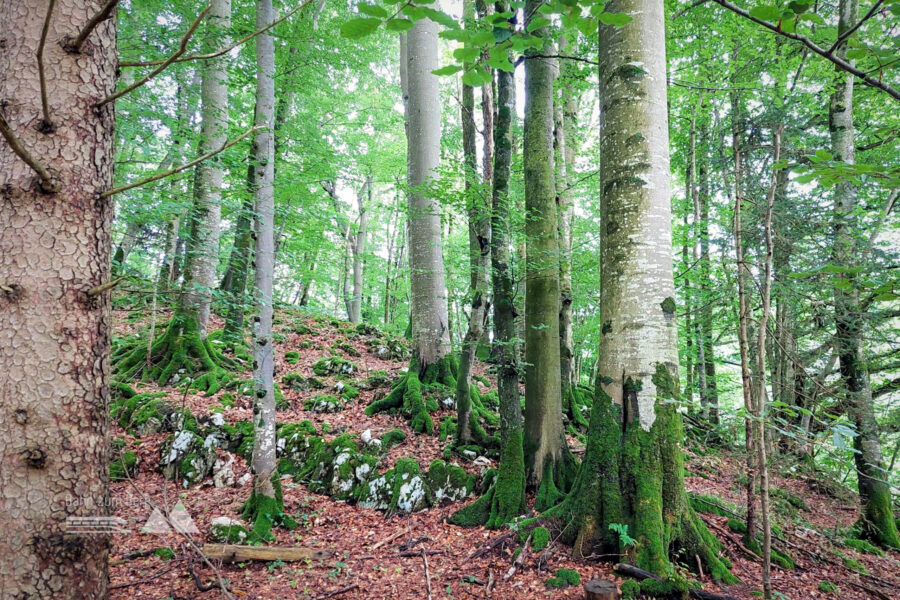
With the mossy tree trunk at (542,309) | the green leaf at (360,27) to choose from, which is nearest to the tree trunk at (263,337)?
the mossy tree trunk at (542,309)

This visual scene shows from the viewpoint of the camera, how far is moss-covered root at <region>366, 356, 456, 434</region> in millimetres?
6656

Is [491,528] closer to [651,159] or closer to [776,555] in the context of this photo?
[776,555]

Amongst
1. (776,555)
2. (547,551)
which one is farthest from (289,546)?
(776,555)

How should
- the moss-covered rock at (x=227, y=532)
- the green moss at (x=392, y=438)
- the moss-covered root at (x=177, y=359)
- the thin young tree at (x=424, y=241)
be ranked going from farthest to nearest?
the thin young tree at (x=424, y=241)
the moss-covered root at (x=177, y=359)
the green moss at (x=392, y=438)
the moss-covered rock at (x=227, y=532)

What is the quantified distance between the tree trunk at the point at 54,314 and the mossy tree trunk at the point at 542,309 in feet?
13.6

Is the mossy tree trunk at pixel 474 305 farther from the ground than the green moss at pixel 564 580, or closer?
farther from the ground

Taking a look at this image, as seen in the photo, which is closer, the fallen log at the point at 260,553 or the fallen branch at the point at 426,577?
the fallen branch at the point at 426,577

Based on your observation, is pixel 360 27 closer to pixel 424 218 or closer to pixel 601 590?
pixel 601 590

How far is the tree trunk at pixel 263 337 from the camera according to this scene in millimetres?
4652

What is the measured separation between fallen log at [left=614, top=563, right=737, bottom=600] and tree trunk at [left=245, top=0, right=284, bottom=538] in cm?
370

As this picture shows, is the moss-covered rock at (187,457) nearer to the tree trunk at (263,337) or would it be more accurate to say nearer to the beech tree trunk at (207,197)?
the tree trunk at (263,337)

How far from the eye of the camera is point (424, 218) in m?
7.74

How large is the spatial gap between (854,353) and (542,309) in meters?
4.54

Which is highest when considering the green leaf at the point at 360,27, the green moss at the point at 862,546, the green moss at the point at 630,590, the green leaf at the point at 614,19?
the green leaf at the point at 614,19
